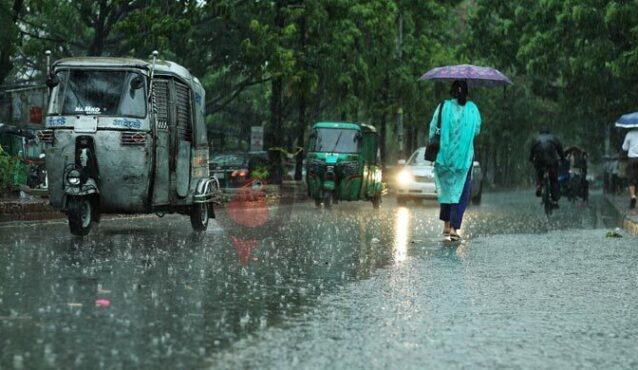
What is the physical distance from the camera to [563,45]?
29547 millimetres

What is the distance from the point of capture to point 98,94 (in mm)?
12492

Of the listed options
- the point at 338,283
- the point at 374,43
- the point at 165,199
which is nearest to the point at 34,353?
the point at 338,283

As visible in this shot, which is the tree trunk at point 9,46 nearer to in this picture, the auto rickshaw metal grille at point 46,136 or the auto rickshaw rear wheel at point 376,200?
the auto rickshaw metal grille at point 46,136

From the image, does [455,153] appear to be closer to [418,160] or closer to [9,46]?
[9,46]

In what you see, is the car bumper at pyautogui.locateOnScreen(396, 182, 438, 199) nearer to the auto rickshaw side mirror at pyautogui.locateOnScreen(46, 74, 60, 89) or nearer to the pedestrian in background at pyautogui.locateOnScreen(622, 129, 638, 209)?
the pedestrian in background at pyautogui.locateOnScreen(622, 129, 638, 209)

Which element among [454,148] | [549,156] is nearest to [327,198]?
[549,156]

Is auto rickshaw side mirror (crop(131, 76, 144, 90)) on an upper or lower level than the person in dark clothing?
upper

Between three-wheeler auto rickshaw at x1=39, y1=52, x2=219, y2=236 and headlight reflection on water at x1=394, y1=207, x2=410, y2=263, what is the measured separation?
10.3 feet

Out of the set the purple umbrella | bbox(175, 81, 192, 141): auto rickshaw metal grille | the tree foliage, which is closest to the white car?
the purple umbrella

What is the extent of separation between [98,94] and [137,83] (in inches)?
21.1

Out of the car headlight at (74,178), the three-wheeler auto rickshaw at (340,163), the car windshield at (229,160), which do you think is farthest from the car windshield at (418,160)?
the car headlight at (74,178)

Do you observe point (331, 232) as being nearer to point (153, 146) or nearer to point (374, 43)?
point (153, 146)

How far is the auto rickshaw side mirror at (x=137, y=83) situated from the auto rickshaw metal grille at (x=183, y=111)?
82cm

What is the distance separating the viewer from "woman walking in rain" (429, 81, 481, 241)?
12922mm
